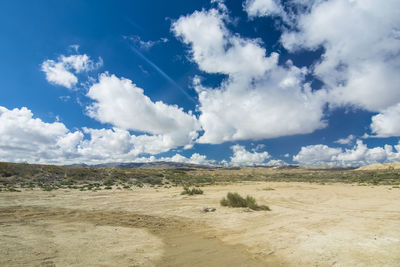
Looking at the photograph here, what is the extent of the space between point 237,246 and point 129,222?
17.8 ft

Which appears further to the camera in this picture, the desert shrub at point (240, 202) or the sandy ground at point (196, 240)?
the desert shrub at point (240, 202)

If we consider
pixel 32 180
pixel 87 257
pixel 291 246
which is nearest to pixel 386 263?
pixel 291 246

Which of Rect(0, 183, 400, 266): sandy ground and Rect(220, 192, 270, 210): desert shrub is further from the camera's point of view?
Rect(220, 192, 270, 210): desert shrub

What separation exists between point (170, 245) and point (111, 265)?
2315 millimetres

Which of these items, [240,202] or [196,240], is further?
[240,202]

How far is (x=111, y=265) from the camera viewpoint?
17.7 feet

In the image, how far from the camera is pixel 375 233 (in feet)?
26.5

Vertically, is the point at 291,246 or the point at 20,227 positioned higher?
A: the point at 20,227

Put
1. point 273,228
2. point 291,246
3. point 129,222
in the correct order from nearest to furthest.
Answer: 1. point 291,246
2. point 273,228
3. point 129,222

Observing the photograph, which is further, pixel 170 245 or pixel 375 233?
pixel 375 233

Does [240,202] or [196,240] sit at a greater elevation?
[240,202]

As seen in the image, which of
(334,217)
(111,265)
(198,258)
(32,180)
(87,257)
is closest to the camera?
(111,265)

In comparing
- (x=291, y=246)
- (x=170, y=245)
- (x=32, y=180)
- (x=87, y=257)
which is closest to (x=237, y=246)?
(x=291, y=246)

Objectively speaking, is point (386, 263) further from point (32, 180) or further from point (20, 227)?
point (32, 180)
